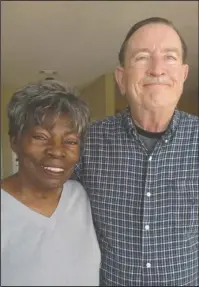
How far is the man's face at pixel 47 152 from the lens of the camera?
21.5 inches

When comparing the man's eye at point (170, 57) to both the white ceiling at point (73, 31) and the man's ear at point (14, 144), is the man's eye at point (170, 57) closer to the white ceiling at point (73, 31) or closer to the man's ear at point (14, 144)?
the man's ear at point (14, 144)

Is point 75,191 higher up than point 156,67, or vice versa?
point 156,67

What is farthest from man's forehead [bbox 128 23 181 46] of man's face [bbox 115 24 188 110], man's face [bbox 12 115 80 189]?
man's face [bbox 12 115 80 189]

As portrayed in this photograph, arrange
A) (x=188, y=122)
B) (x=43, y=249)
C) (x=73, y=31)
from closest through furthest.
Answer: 1. (x=43, y=249)
2. (x=188, y=122)
3. (x=73, y=31)

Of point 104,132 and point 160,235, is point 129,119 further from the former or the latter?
point 160,235

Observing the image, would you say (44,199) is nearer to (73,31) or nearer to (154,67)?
(154,67)

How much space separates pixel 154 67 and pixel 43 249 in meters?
0.35

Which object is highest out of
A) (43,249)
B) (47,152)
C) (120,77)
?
(120,77)

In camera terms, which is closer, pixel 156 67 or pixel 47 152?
pixel 47 152

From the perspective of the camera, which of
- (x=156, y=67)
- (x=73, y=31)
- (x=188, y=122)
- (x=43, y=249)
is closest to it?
(x=43, y=249)

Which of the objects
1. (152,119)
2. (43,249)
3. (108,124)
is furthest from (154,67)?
(43,249)

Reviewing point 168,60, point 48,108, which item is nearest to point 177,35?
point 168,60

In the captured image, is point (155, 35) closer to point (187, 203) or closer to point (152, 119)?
point (152, 119)

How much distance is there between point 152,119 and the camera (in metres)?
0.73
